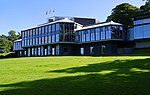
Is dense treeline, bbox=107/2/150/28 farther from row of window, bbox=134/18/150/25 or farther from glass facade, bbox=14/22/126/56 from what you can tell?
row of window, bbox=134/18/150/25

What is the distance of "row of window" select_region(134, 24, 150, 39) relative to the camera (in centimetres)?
6361

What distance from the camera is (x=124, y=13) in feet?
274

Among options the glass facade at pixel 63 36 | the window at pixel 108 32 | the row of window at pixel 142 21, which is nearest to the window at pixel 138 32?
the row of window at pixel 142 21

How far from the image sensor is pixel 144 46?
65062 mm

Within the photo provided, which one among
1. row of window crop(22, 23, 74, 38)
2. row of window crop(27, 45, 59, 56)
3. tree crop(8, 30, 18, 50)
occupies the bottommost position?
row of window crop(27, 45, 59, 56)

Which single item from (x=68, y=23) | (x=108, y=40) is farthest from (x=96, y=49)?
(x=68, y=23)

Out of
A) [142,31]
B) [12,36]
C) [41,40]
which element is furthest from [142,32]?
[12,36]

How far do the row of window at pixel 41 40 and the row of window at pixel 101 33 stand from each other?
6218 millimetres

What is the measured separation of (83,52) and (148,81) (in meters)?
62.4

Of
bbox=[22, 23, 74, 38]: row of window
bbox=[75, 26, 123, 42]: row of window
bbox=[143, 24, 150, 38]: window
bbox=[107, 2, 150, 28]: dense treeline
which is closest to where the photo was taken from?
bbox=[143, 24, 150, 38]: window

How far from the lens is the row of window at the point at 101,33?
68312 millimetres

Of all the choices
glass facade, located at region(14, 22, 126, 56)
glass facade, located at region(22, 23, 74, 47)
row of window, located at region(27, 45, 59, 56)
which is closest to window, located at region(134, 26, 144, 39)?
glass facade, located at region(14, 22, 126, 56)

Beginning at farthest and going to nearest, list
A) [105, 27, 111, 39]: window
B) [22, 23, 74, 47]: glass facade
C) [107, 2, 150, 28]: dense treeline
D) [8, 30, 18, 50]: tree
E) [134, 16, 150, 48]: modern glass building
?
1. [8, 30, 18, 50]: tree
2. [107, 2, 150, 28]: dense treeline
3. [22, 23, 74, 47]: glass facade
4. [105, 27, 111, 39]: window
5. [134, 16, 150, 48]: modern glass building

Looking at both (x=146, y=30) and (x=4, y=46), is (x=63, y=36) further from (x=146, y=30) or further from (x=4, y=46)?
(x=4, y=46)
